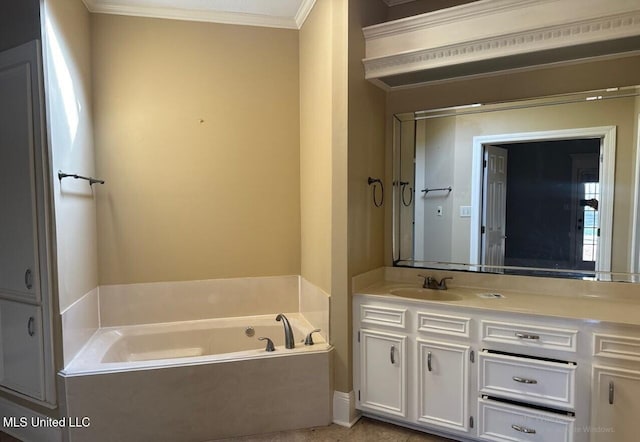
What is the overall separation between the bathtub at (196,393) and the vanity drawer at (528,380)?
2.96 feet

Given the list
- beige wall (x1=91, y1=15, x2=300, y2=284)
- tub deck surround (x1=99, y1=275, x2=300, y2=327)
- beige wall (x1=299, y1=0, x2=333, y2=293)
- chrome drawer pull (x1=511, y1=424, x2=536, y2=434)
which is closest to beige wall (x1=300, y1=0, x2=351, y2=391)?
beige wall (x1=299, y1=0, x2=333, y2=293)

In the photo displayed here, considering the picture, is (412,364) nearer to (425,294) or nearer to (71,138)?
(425,294)

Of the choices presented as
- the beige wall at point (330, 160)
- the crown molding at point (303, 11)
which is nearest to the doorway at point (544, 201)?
the beige wall at point (330, 160)

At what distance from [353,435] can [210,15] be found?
298 centimetres

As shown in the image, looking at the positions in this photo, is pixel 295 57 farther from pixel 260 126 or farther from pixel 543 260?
pixel 543 260

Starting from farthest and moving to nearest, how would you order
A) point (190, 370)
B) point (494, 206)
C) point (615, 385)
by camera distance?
point (494, 206), point (190, 370), point (615, 385)

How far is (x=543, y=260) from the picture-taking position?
7.71 ft

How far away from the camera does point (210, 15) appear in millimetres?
2783

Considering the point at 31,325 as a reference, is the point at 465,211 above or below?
above

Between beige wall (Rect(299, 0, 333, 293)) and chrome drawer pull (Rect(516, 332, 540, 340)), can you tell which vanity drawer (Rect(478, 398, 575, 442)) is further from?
beige wall (Rect(299, 0, 333, 293))

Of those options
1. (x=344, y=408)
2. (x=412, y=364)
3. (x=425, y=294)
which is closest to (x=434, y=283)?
(x=425, y=294)

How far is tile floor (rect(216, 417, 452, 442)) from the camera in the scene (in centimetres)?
220

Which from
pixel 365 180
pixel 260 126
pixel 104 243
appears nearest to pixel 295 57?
pixel 260 126

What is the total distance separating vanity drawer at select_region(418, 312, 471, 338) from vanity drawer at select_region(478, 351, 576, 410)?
15 cm
